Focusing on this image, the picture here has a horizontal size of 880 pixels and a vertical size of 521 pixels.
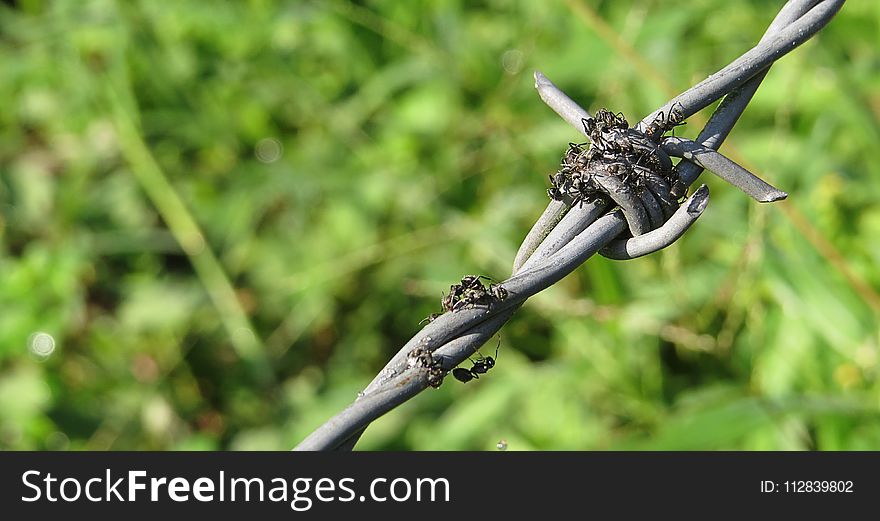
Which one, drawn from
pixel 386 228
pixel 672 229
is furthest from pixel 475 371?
pixel 386 228

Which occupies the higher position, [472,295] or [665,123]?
[665,123]

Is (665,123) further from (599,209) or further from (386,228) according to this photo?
(386,228)

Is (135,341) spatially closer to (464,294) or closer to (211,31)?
(211,31)

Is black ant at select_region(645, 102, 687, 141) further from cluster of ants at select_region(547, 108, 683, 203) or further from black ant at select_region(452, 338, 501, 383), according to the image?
black ant at select_region(452, 338, 501, 383)

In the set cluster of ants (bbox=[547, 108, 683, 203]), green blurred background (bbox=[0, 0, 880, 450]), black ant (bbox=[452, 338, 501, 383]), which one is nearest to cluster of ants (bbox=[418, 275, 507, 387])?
black ant (bbox=[452, 338, 501, 383])

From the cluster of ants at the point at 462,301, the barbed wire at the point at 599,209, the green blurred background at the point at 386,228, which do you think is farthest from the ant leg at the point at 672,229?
the green blurred background at the point at 386,228

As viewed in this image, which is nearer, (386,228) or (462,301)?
(462,301)
